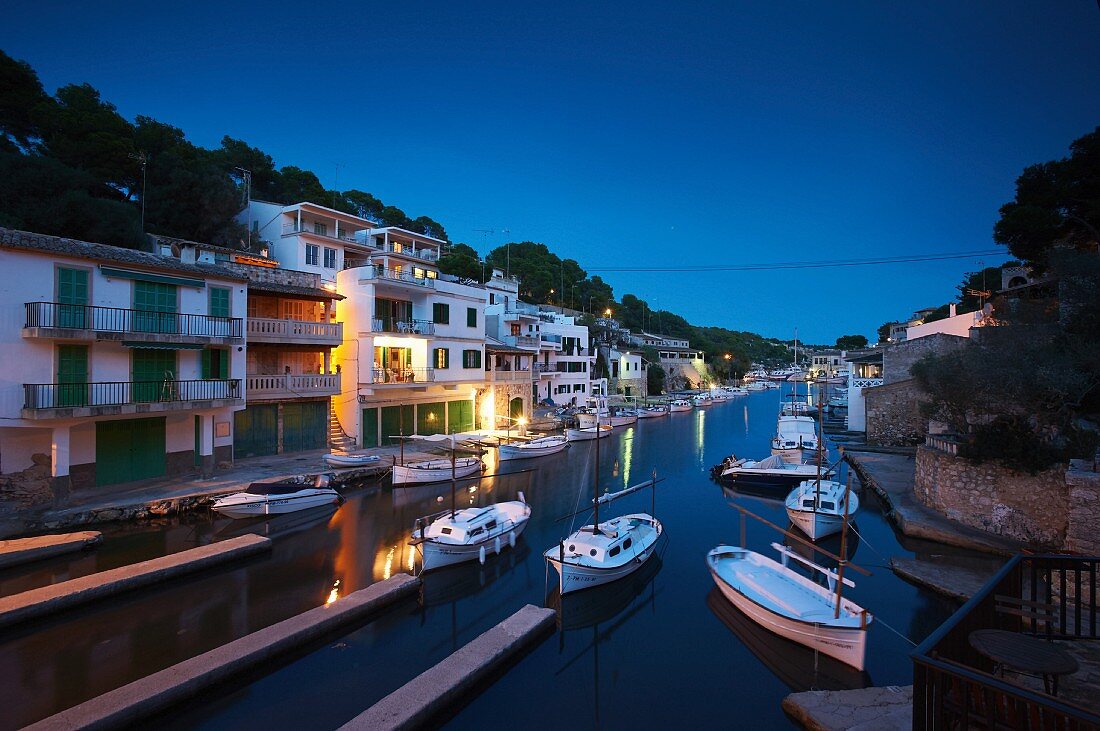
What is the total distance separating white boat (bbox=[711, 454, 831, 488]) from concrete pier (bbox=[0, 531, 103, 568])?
25.1m

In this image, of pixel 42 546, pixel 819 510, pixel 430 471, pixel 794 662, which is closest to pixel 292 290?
pixel 430 471

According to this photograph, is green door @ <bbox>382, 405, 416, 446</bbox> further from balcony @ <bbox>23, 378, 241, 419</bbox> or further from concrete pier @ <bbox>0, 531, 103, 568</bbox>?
concrete pier @ <bbox>0, 531, 103, 568</bbox>

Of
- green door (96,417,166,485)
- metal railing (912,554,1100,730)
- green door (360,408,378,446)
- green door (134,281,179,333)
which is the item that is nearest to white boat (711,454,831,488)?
green door (360,408,378,446)

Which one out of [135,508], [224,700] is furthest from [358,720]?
[135,508]

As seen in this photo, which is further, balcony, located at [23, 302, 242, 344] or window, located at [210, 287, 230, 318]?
window, located at [210, 287, 230, 318]

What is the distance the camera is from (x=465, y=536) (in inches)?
617

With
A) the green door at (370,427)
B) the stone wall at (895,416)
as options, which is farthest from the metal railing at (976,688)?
the stone wall at (895,416)

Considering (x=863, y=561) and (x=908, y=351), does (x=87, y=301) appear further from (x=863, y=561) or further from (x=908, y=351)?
(x=908, y=351)

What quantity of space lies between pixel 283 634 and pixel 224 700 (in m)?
1.54

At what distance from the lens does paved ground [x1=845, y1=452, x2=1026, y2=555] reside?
606 inches

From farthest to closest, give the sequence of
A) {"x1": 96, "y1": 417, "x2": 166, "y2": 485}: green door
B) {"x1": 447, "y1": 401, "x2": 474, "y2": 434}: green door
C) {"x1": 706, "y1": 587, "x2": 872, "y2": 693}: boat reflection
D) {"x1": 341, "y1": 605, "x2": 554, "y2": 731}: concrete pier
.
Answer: {"x1": 447, "y1": 401, "x2": 474, "y2": 434}: green door → {"x1": 96, "y1": 417, "x2": 166, "y2": 485}: green door → {"x1": 706, "y1": 587, "x2": 872, "y2": 693}: boat reflection → {"x1": 341, "y1": 605, "x2": 554, "y2": 731}: concrete pier

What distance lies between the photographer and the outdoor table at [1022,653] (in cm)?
468

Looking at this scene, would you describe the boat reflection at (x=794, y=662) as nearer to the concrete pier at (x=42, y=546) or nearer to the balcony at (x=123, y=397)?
the concrete pier at (x=42, y=546)

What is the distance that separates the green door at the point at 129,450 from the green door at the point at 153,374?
4.40ft
